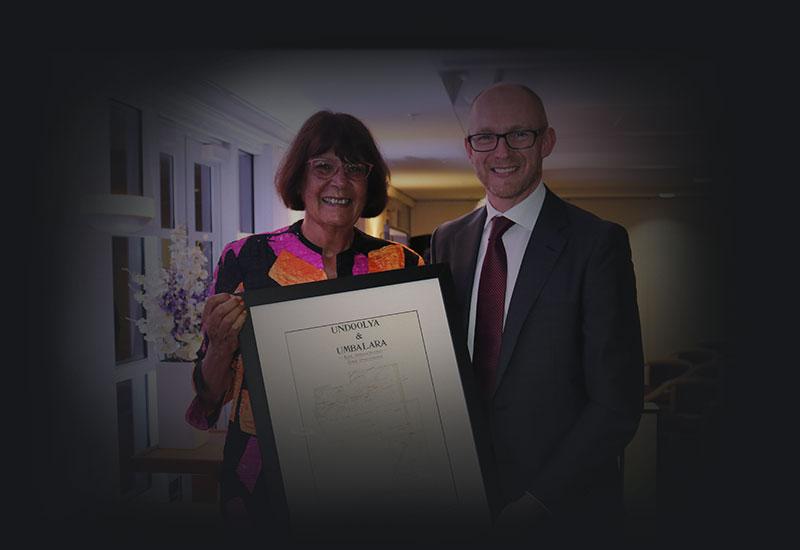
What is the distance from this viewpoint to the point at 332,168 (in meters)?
1.26

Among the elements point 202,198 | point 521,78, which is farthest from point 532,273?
point 202,198

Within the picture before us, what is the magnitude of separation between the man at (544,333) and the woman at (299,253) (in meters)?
0.21

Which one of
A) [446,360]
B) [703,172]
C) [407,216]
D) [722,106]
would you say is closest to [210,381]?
[446,360]

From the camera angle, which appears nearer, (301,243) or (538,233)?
(538,233)

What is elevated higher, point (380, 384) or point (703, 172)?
point (703, 172)

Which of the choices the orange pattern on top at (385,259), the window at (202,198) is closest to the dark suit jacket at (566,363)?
the orange pattern on top at (385,259)

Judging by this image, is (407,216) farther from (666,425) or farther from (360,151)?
(360,151)

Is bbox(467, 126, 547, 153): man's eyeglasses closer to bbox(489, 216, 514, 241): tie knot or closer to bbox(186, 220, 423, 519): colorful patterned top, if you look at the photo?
bbox(489, 216, 514, 241): tie knot

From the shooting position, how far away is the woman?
1257 mm

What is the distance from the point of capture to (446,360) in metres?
1.17

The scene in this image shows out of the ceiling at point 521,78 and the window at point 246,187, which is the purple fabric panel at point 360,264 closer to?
the ceiling at point 521,78

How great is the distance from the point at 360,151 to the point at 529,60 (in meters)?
0.42

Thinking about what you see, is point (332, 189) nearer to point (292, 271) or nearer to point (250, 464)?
point (292, 271)

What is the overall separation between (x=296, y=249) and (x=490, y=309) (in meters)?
0.40
